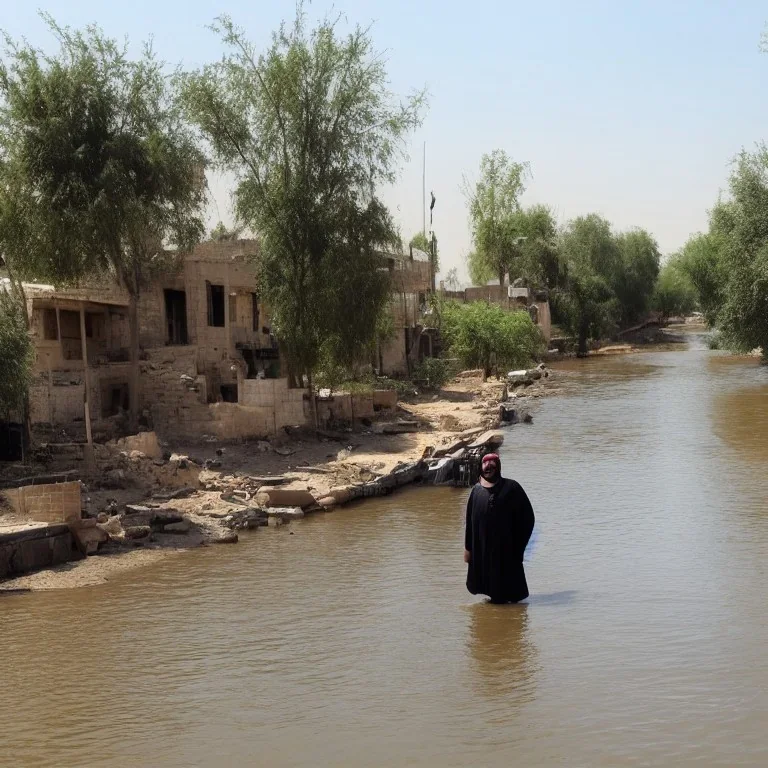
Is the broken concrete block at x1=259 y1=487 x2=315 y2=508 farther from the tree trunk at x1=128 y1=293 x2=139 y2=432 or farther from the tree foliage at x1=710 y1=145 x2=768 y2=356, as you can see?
the tree foliage at x1=710 y1=145 x2=768 y2=356

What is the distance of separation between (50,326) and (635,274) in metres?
59.0


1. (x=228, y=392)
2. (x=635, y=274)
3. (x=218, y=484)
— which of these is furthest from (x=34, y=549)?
(x=635, y=274)

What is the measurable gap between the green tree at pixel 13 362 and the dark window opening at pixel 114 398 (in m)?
5.98

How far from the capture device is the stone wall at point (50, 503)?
12477 mm

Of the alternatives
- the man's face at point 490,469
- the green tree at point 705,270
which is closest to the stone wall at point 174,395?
the man's face at point 490,469

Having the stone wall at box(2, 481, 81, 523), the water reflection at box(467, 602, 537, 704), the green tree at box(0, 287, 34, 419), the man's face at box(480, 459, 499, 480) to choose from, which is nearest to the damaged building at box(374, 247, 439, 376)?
the green tree at box(0, 287, 34, 419)

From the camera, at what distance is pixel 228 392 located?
76.2 feet

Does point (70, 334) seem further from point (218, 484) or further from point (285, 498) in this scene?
point (285, 498)

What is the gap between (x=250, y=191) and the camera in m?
22.9

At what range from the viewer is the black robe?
9.27 metres

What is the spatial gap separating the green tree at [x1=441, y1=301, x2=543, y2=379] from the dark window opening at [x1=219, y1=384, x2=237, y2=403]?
1732 centimetres

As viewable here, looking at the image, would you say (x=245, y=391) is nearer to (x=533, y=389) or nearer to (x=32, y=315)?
(x=32, y=315)

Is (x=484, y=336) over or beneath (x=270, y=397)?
over

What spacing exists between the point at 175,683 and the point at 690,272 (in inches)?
2146
